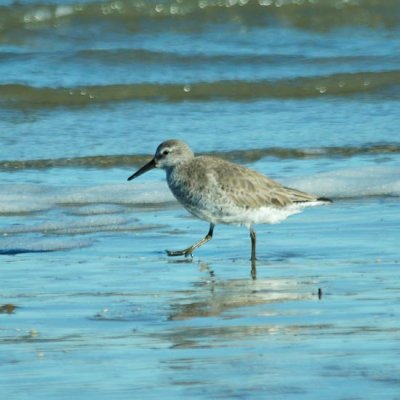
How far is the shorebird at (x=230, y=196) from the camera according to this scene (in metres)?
7.17

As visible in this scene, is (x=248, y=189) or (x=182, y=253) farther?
(x=248, y=189)

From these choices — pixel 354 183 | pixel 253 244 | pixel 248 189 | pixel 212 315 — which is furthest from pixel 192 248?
pixel 354 183

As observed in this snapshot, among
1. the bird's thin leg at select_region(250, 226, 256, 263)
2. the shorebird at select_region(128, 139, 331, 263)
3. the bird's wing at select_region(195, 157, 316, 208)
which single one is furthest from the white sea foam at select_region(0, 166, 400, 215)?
the bird's thin leg at select_region(250, 226, 256, 263)

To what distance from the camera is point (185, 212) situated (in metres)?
8.32

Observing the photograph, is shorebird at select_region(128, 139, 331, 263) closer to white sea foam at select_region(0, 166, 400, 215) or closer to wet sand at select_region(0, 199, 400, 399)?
wet sand at select_region(0, 199, 400, 399)

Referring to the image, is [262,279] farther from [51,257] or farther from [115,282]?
[51,257]

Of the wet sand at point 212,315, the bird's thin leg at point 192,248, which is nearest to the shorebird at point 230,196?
the bird's thin leg at point 192,248

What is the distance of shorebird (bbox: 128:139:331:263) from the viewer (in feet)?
23.5

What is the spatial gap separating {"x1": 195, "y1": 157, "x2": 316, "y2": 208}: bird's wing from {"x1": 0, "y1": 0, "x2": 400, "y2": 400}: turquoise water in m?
0.24

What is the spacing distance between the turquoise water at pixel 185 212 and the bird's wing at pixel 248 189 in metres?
0.24

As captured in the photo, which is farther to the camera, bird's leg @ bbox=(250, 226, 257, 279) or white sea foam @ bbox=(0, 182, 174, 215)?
white sea foam @ bbox=(0, 182, 174, 215)

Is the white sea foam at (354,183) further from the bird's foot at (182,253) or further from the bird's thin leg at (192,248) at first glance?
the bird's foot at (182,253)

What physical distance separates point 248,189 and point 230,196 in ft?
0.52

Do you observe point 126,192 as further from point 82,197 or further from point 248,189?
point 248,189
